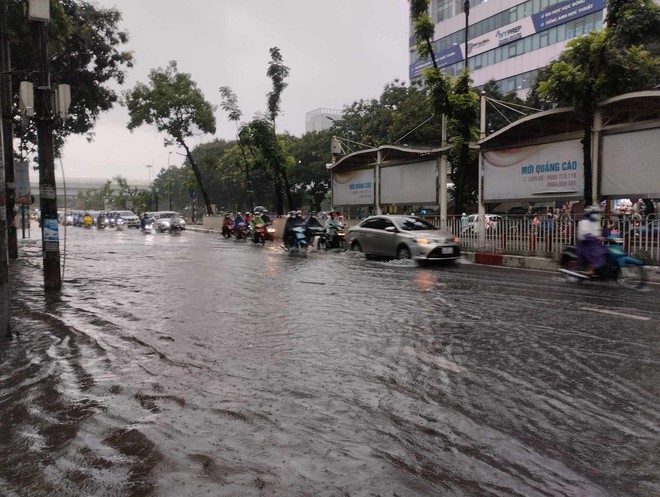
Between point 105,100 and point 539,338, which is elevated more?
point 105,100

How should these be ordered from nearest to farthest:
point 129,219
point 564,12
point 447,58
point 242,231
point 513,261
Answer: point 513,261 < point 242,231 < point 564,12 < point 129,219 < point 447,58

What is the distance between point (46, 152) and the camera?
1023 cm

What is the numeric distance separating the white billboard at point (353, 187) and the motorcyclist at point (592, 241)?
44.0 feet

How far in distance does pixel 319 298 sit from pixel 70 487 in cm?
649

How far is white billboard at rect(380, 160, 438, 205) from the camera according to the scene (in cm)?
2056

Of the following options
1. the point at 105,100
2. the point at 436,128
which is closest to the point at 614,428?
the point at 105,100

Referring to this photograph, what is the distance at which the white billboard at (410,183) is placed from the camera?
2056 centimetres

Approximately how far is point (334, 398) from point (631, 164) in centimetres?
1269

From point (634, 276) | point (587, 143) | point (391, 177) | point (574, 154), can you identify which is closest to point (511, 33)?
point (391, 177)

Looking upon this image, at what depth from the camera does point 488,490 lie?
3.07 metres

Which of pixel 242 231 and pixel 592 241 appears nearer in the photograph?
pixel 592 241

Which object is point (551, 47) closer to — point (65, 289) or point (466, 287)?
point (466, 287)

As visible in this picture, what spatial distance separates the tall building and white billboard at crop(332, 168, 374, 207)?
73.1ft

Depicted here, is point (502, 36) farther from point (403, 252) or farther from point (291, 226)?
point (403, 252)
